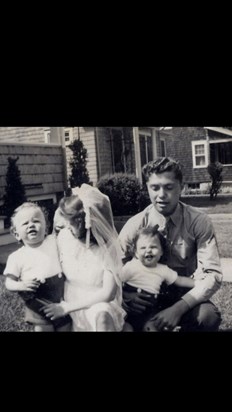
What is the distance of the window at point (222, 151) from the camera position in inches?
113

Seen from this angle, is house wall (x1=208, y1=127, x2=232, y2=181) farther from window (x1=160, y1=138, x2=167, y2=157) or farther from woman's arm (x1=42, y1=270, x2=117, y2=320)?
woman's arm (x1=42, y1=270, x2=117, y2=320)

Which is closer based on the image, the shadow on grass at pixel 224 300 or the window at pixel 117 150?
the shadow on grass at pixel 224 300

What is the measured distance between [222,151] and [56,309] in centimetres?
140

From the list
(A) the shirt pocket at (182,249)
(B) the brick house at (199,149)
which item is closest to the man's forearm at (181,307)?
(A) the shirt pocket at (182,249)

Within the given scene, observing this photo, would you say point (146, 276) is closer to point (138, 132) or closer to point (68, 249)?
point (68, 249)

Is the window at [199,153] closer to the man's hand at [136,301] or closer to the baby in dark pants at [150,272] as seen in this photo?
the baby in dark pants at [150,272]

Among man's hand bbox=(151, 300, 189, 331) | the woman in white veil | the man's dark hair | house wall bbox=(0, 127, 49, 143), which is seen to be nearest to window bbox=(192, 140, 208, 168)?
the man's dark hair

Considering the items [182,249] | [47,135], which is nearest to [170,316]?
[182,249]

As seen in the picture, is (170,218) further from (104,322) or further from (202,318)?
(104,322)
